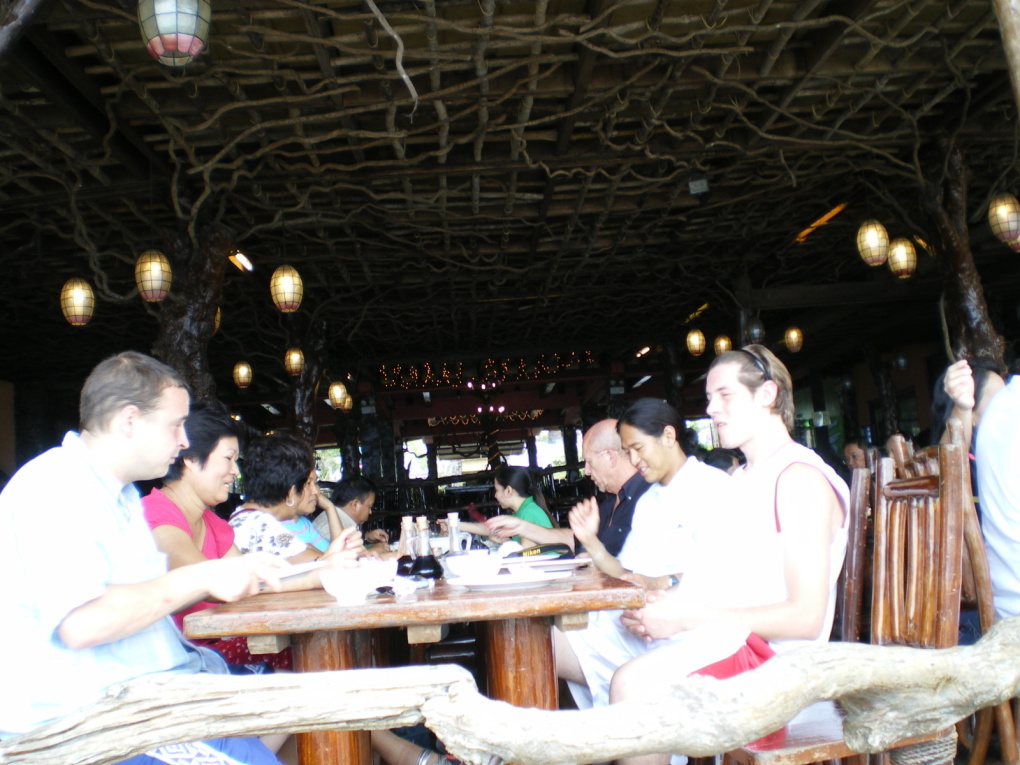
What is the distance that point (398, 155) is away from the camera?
5.18 m

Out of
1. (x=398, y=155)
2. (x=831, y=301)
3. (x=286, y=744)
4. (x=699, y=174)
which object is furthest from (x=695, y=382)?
(x=286, y=744)

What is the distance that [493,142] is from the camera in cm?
552

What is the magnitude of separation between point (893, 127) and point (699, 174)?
136 centimetres

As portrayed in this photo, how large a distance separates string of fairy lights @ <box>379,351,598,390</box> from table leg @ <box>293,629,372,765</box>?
1124 centimetres

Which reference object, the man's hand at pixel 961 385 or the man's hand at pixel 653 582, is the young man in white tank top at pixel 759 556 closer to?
the man's hand at pixel 653 582

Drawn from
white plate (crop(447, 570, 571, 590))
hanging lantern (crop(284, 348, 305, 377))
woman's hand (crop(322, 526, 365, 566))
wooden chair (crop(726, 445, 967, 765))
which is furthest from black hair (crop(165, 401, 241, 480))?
hanging lantern (crop(284, 348, 305, 377))

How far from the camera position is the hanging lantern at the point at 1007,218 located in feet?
18.3

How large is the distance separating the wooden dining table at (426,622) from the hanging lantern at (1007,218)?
4892 mm

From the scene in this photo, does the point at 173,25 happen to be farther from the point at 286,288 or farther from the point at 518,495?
the point at 286,288

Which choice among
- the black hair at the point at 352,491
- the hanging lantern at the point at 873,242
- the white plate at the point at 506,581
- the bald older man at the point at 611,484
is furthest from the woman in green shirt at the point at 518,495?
the hanging lantern at the point at 873,242

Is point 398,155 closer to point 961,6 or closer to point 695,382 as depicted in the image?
point 961,6

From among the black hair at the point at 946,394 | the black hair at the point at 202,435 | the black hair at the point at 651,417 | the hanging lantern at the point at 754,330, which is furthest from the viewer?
the hanging lantern at the point at 754,330

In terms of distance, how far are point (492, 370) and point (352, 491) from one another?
26.3 feet

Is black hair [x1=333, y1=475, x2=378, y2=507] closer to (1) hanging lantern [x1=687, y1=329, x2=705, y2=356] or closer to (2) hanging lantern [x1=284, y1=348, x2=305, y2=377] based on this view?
(2) hanging lantern [x1=284, y1=348, x2=305, y2=377]
